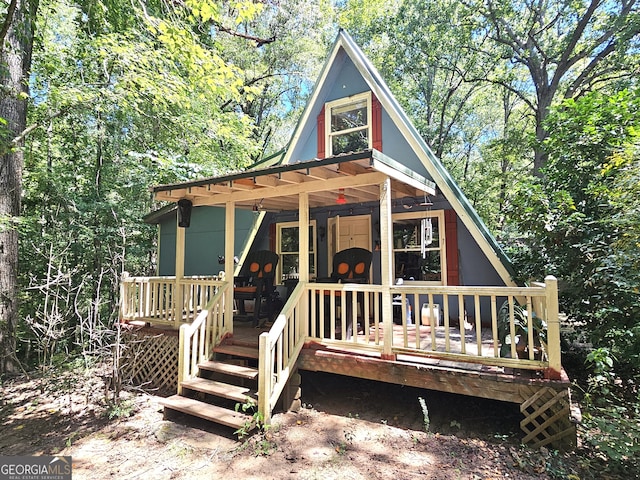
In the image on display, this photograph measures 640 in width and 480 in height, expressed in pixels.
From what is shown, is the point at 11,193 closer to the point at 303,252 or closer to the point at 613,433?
the point at 303,252

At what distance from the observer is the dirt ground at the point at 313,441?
323 cm

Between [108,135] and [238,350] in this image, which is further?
[108,135]

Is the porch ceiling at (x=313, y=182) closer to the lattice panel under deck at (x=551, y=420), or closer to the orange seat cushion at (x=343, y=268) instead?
the orange seat cushion at (x=343, y=268)

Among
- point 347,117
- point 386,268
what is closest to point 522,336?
point 386,268

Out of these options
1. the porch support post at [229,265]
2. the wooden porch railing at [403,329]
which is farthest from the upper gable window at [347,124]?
the wooden porch railing at [403,329]

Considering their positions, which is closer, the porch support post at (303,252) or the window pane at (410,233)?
the porch support post at (303,252)

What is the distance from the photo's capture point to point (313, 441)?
3.80 meters

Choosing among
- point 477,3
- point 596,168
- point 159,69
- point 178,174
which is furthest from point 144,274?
point 477,3

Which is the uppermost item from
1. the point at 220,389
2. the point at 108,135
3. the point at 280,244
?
the point at 108,135

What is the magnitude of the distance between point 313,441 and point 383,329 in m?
1.49

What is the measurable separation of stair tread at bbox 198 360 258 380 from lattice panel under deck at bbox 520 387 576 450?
3.15 metres

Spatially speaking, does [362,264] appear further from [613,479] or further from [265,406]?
[613,479]

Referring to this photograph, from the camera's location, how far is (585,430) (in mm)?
3752

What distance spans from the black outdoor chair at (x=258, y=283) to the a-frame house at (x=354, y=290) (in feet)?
0.12
